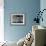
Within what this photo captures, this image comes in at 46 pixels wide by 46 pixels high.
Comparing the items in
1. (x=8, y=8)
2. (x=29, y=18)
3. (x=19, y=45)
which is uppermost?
(x=8, y=8)

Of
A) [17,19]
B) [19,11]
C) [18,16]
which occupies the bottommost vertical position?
[17,19]

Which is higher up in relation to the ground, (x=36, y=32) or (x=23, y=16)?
(x=23, y=16)

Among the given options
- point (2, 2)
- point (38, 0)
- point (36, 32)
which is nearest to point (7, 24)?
point (2, 2)

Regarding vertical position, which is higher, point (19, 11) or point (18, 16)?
point (19, 11)

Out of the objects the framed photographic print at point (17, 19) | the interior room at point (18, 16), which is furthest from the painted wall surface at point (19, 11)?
the framed photographic print at point (17, 19)

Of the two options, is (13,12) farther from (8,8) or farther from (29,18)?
(29,18)

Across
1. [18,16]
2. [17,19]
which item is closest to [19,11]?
[18,16]

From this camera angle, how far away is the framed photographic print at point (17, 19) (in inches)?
211

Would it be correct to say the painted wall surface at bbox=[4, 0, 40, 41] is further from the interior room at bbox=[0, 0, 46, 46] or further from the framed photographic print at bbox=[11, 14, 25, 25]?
the framed photographic print at bbox=[11, 14, 25, 25]

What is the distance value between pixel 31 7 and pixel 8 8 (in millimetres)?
922

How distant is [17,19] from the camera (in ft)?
17.7

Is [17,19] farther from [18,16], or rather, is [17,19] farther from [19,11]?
[19,11]

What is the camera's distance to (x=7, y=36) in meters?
5.38

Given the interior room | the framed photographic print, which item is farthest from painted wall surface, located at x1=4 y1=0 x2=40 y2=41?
the framed photographic print
